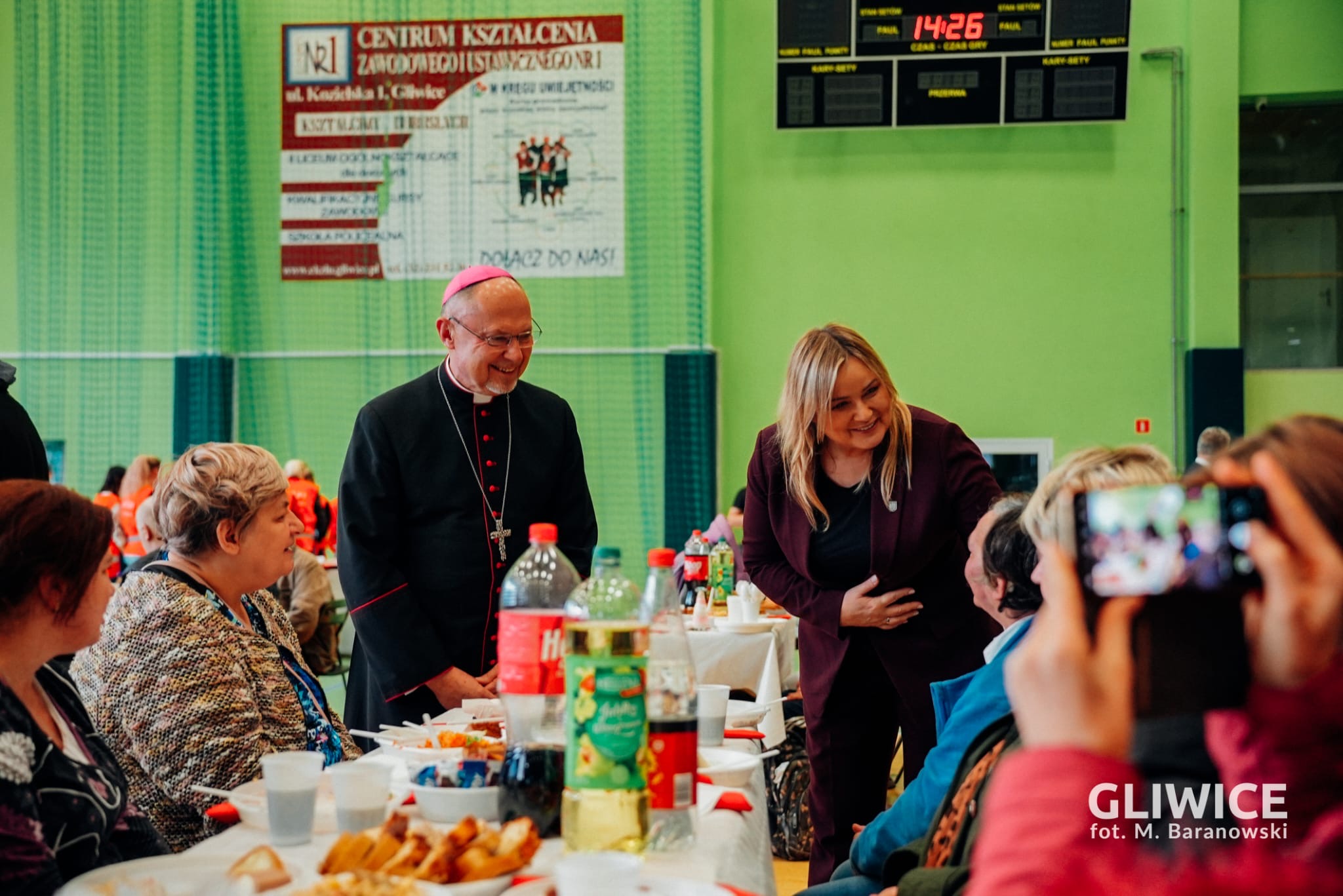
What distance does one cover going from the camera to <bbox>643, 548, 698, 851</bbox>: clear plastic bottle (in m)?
1.33

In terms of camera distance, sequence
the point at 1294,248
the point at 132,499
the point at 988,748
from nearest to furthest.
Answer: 1. the point at 988,748
2. the point at 132,499
3. the point at 1294,248

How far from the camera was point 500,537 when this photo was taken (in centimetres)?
254

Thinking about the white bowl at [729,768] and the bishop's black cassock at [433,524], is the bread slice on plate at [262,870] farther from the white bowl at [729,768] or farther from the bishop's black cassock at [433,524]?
the bishop's black cassock at [433,524]

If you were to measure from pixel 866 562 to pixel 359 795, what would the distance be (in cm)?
156

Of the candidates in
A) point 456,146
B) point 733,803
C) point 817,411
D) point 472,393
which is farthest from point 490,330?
point 456,146

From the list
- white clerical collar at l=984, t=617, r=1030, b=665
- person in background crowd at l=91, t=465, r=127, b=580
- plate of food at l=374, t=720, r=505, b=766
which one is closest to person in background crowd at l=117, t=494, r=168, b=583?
plate of food at l=374, t=720, r=505, b=766

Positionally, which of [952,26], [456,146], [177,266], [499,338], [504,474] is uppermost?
[952,26]

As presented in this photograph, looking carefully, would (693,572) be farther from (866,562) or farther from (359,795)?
(359,795)

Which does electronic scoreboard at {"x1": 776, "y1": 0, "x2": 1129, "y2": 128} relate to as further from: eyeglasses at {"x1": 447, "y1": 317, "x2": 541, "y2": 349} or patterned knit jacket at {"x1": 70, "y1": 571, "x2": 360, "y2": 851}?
patterned knit jacket at {"x1": 70, "y1": 571, "x2": 360, "y2": 851}

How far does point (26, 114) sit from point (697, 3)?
460cm

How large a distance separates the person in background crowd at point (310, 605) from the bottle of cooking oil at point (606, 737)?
14.7 ft

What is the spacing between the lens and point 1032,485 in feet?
24.1

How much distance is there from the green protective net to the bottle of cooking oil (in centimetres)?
641

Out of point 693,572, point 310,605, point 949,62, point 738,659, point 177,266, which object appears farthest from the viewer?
point 177,266
